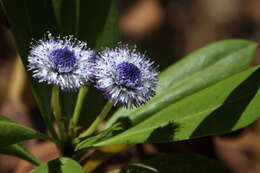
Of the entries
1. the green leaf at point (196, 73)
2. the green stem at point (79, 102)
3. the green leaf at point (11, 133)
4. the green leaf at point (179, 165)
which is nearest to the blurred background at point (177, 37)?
the green leaf at point (196, 73)

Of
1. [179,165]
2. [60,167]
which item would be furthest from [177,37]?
[60,167]

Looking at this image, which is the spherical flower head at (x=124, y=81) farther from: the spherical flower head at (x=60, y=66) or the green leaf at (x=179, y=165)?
the green leaf at (x=179, y=165)

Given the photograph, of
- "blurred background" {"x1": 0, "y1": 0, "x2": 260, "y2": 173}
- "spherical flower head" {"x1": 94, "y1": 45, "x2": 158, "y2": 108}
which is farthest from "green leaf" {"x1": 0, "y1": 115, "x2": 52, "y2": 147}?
"blurred background" {"x1": 0, "y1": 0, "x2": 260, "y2": 173}

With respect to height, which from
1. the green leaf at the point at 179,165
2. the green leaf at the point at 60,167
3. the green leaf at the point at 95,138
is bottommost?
the green leaf at the point at 179,165

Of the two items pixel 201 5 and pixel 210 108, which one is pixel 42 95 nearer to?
pixel 210 108

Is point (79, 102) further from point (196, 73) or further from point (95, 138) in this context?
point (196, 73)

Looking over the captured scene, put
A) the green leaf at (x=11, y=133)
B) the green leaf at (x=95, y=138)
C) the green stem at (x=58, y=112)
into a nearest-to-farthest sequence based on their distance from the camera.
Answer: the green leaf at (x=11, y=133), the green stem at (x=58, y=112), the green leaf at (x=95, y=138)
